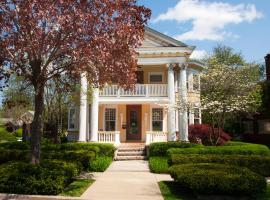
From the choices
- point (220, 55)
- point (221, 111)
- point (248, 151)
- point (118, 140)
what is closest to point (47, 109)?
point (118, 140)

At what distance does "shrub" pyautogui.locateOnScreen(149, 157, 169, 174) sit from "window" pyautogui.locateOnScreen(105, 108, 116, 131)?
27.8ft

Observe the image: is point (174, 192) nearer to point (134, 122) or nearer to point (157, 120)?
point (157, 120)

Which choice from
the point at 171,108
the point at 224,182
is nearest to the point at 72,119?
the point at 171,108

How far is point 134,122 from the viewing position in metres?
27.8

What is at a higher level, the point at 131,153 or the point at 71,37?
the point at 71,37

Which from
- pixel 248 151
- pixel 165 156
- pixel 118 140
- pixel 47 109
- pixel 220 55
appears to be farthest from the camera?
pixel 220 55

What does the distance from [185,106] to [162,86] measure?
10.00 ft

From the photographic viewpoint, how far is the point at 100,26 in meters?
11.8

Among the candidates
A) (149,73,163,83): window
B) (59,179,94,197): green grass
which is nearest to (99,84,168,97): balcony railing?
(149,73,163,83): window

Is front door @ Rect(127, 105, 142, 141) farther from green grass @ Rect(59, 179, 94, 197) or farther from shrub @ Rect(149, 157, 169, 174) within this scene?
green grass @ Rect(59, 179, 94, 197)

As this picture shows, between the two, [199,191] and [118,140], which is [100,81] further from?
[118,140]

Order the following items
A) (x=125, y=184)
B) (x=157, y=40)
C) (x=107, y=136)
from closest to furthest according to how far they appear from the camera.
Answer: (x=125, y=184), (x=107, y=136), (x=157, y=40)

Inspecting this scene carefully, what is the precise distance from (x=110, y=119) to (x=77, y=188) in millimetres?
16048

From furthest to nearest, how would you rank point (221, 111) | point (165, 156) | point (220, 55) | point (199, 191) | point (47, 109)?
point (220, 55)
point (47, 109)
point (221, 111)
point (165, 156)
point (199, 191)
